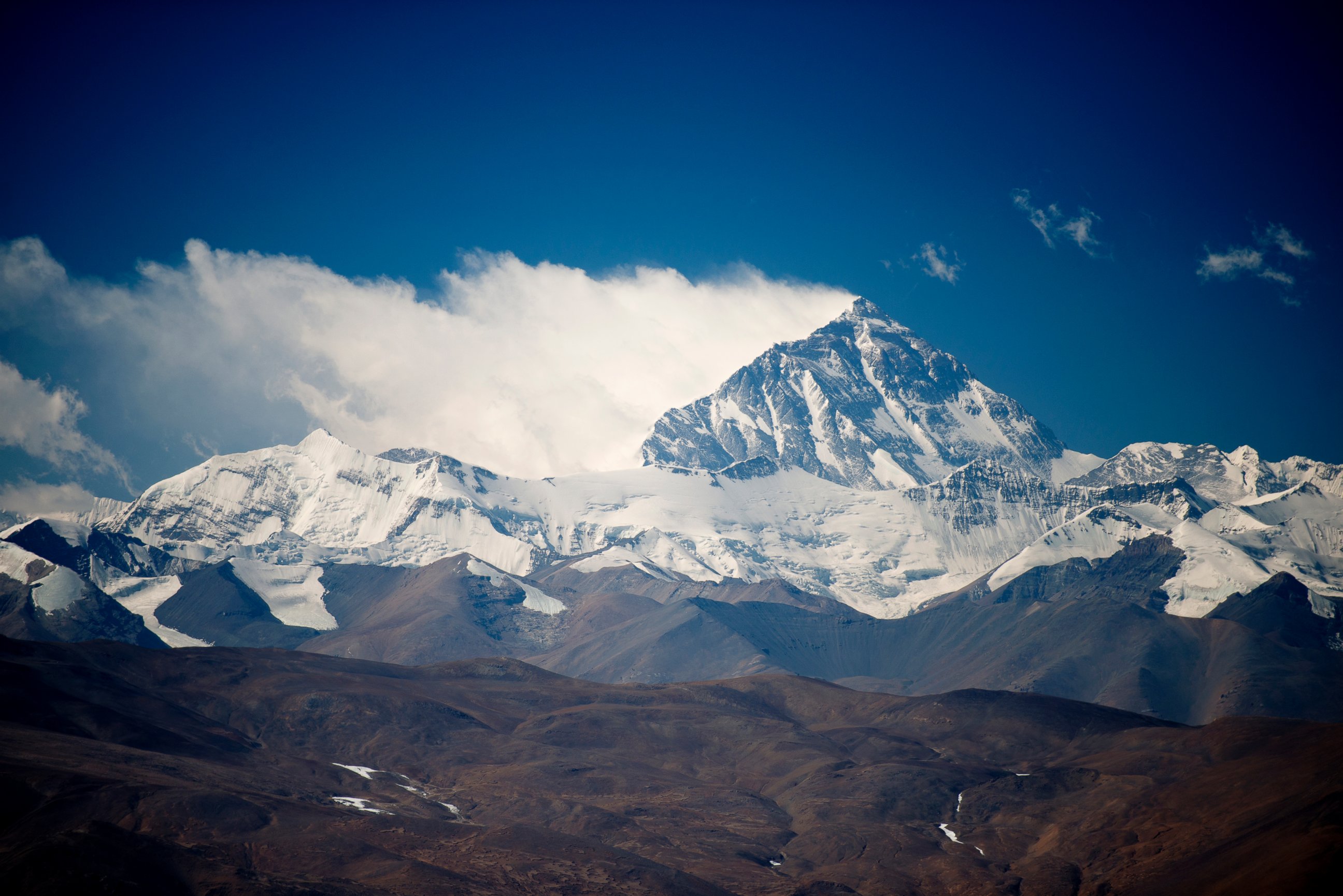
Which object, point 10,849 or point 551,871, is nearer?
point 10,849

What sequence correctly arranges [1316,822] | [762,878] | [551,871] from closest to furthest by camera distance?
[1316,822]
[551,871]
[762,878]

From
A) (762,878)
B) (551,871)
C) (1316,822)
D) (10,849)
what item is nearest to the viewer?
(10,849)

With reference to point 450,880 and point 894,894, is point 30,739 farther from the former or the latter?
point 894,894

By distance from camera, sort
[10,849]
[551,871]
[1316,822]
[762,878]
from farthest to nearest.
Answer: [762,878] < [551,871] < [1316,822] < [10,849]

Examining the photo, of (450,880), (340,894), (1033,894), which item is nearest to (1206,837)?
(1033,894)

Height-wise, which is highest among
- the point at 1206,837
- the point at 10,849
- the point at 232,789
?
the point at 1206,837

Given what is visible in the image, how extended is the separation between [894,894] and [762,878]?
20290mm

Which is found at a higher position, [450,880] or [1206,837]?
[1206,837]

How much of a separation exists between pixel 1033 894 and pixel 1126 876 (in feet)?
45.4

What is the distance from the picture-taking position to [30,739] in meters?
199

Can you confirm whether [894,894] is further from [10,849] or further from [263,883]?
[10,849]

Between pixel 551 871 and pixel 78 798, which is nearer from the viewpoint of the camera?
pixel 78 798

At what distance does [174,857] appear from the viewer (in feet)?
522

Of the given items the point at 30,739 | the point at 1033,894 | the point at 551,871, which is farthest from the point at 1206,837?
the point at 30,739
